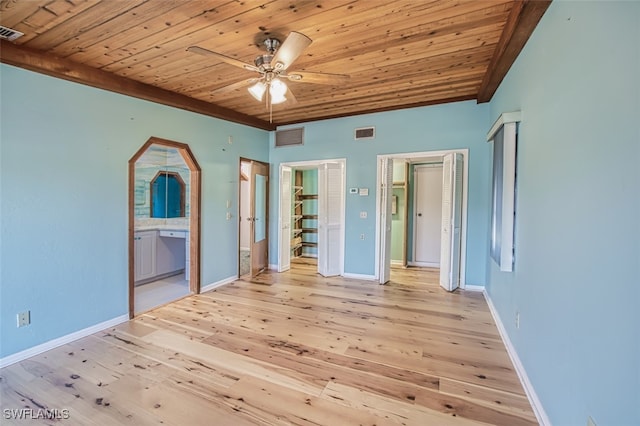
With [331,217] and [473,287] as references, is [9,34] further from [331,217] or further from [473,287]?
[473,287]

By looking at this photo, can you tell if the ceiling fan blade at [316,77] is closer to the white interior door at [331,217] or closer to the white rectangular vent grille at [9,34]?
the white rectangular vent grille at [9,34]

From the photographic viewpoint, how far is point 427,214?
6.01 meters

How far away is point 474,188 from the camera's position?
170 inches

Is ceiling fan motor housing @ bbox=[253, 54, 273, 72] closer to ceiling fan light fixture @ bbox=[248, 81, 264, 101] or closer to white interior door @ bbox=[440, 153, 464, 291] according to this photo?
ceiling fan light fixture @ bbox=[248, 81, 264, 101]

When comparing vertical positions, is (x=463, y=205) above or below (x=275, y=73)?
below

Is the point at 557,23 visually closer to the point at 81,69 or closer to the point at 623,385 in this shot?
the point at 623,385

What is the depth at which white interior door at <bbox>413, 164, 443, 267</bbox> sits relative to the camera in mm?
5918

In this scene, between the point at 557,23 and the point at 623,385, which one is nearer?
the point at 623,385

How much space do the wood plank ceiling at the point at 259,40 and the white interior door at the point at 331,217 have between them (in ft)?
5.58

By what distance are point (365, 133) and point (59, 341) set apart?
4732mm

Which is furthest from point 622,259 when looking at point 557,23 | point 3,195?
point 3,195

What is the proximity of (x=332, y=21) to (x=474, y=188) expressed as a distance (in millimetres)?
3240

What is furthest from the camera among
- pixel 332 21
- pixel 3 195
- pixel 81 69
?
pixel 81 69

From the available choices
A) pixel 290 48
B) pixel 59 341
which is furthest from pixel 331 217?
pixel 59 341
